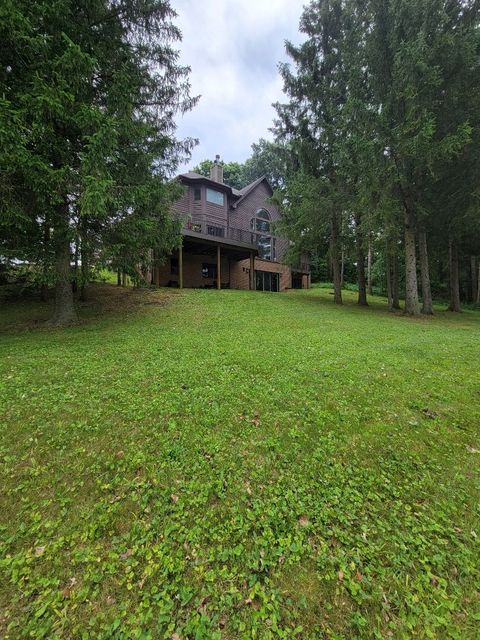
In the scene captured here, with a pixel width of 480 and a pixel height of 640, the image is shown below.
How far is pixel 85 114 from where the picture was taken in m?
6.46

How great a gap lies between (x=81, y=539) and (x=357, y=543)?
1.96 meters

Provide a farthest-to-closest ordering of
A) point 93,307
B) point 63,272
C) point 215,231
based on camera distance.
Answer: point 215,231, point 93,307, point 63,272

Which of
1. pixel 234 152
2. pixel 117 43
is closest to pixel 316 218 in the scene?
pixel 117 43

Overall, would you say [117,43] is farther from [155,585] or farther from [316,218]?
[155,585]

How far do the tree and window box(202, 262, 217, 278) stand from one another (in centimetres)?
1050

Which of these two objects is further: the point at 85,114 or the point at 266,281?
the point at 266,281

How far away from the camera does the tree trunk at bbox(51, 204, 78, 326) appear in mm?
7595

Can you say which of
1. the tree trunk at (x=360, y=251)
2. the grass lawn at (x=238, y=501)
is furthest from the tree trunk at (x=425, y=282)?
the grass lawn at (x=238, y=501)

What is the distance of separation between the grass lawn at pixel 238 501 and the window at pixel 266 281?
17.9 meters

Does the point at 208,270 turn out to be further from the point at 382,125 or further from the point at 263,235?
the point at 382,125

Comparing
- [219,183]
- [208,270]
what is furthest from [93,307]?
[219,183]

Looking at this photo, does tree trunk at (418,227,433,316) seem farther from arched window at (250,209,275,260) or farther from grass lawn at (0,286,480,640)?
arched window at (250,209,275,260)

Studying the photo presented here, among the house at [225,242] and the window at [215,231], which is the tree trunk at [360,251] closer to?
the house at [225,242]

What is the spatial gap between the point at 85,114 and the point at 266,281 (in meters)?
17.8
